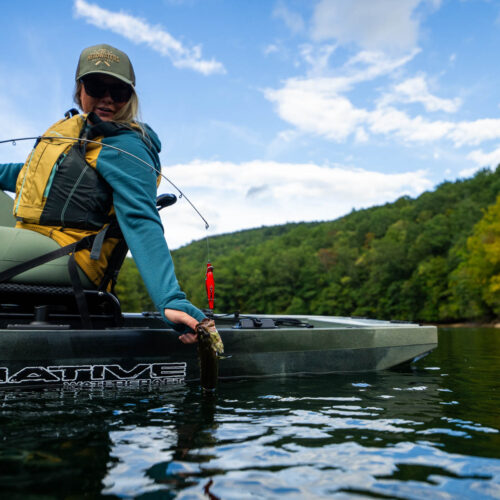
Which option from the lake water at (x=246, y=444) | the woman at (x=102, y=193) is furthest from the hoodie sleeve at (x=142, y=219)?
the lake water at (x=246, y=444)

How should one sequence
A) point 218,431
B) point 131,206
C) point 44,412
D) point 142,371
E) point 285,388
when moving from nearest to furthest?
point 218,431 < point 44,412 < point 131,206 < point 142,371 < point 285,388

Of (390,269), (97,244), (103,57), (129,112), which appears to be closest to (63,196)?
(97,244)

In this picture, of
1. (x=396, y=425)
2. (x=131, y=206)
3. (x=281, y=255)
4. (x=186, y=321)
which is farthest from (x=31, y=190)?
(x=281, y=255)

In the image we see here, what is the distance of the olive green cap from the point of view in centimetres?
350

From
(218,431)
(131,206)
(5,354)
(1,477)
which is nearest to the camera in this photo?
(1,477)

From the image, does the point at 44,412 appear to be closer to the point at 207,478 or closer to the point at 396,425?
the point at 207,478

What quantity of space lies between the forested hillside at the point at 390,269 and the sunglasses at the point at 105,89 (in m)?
50.1

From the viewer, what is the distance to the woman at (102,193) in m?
3.23

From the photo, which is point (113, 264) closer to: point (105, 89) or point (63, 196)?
point (63, 196)

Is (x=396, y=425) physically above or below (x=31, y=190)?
below

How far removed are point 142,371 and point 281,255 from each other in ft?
320

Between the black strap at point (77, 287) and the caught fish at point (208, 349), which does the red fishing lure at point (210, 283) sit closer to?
the caught fish at point (208, 349)

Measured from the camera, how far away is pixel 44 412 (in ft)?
9.09

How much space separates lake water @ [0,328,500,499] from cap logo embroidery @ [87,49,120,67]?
231cm
